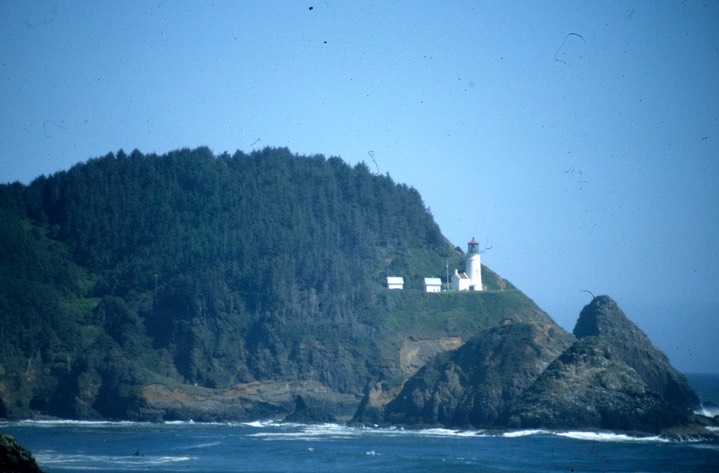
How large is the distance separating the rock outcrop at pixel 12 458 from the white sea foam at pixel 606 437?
126 ft

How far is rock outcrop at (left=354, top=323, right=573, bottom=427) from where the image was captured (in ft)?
208

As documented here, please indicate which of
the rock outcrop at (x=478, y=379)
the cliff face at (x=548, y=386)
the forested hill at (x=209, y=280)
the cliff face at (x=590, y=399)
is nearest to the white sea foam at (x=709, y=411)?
the cliff face at (x=548, y=386)

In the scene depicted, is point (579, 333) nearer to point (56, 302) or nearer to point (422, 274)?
point (422, 274)

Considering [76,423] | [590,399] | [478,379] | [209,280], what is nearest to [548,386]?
[590,399]

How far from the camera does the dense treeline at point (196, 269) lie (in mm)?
82375

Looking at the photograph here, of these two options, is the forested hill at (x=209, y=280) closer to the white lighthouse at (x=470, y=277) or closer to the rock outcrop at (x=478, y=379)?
the white lighthouse at (x=470, y=277)

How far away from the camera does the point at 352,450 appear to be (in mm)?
49719

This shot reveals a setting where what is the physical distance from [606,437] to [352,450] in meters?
14.6

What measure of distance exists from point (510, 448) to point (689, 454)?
8.57 metres

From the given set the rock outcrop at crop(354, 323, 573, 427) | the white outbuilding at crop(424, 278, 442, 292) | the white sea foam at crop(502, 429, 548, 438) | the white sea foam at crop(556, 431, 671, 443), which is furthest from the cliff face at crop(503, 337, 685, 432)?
the white outbuilding at crop(424, 278, 442, 292)

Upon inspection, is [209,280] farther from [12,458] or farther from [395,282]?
[12,458]

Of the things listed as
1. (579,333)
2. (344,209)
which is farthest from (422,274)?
(579,333)

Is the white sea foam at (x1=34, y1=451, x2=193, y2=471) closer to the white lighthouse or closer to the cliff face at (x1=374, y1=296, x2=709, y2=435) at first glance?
the cliff face at (x1=374, y1=296, x2=709, y2=435)

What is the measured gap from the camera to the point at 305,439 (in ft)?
188
